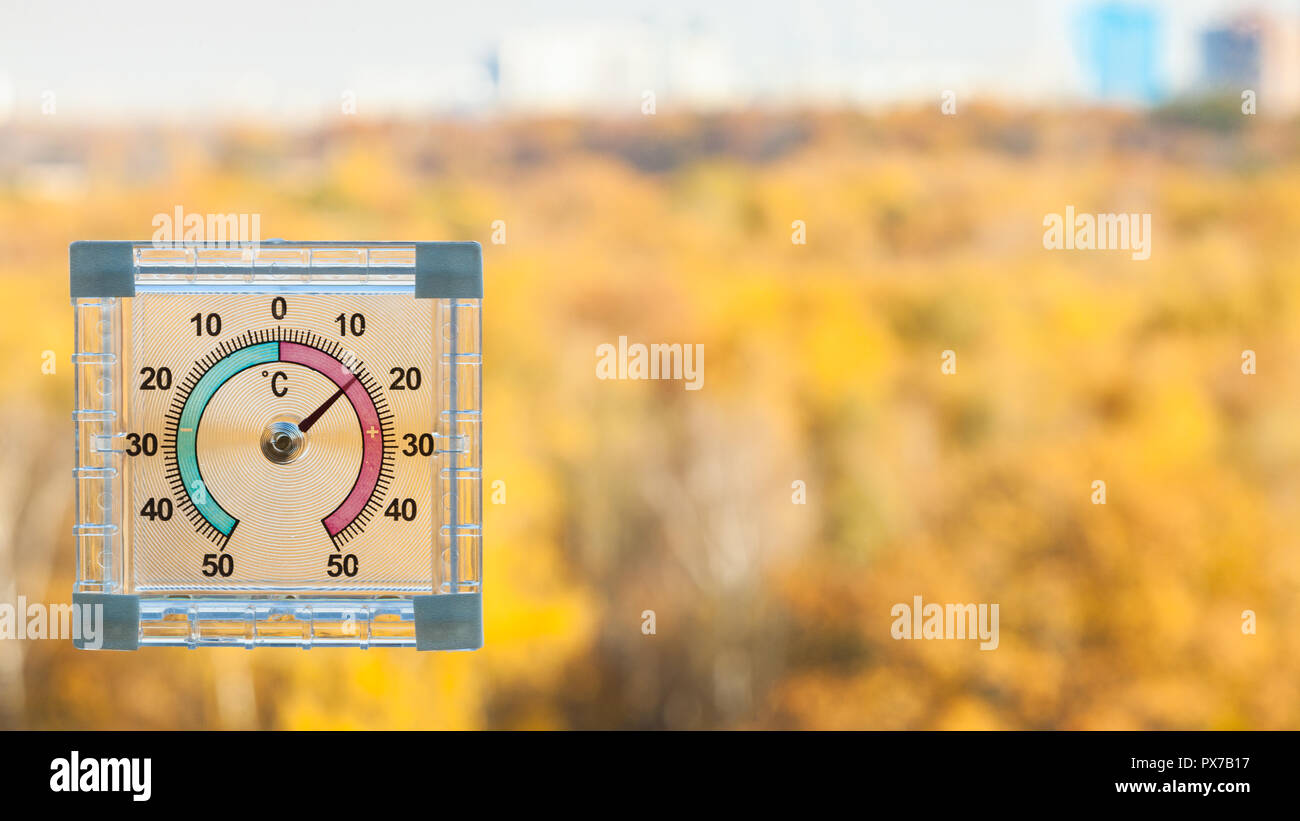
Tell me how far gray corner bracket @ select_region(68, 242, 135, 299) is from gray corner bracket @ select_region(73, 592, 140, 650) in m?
0.17

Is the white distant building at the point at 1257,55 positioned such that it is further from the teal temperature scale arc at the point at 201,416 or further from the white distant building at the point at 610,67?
the teal temperature scale arc at the point at 201,416

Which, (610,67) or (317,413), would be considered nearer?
(317,413)

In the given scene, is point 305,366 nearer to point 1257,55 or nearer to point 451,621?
point 451,621

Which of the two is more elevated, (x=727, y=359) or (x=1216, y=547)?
(x=727, y=359)

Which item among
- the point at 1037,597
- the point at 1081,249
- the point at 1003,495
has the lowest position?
the point at 1037,597

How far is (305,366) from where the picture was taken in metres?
0.74

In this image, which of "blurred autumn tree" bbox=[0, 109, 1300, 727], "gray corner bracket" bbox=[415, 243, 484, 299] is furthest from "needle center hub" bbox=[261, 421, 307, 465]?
"blurred autumn tree" bbox=[0, 109, 1300, 727]

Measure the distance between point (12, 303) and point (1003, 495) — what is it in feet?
28.1

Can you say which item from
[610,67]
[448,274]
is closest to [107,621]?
[448,274]

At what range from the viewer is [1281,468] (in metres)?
13.6

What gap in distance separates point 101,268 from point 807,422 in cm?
1387

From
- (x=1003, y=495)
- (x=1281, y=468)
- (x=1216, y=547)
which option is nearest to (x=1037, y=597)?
(x=1003, y=495)

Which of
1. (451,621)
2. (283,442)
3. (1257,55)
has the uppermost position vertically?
(1257,55)

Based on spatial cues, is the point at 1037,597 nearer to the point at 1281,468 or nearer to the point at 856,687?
the point at 856,687
